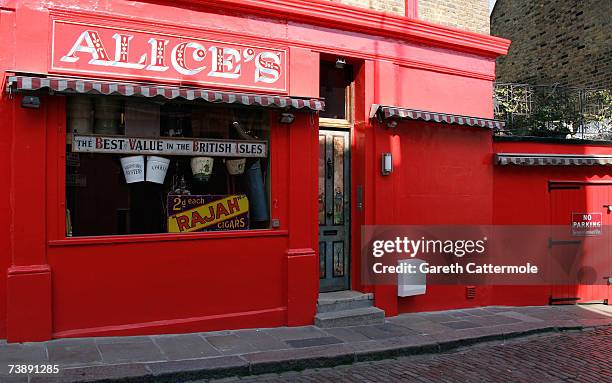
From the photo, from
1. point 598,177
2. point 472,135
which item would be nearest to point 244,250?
point 472,135

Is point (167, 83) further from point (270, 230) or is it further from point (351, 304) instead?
point (351, 304)

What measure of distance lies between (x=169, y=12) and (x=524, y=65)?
12.0 meters

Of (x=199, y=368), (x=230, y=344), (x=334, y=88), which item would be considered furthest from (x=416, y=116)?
(x=199, y=368)

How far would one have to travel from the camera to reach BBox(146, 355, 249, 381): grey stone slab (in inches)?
217

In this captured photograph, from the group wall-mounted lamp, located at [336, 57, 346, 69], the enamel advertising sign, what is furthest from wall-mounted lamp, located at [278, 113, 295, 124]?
wall-mounted lamp, located at [336, 57, 346, 69]

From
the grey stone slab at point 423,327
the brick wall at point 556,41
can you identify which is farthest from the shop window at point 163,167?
the brick wall at point 556,41

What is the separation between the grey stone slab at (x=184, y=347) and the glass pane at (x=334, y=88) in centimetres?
412

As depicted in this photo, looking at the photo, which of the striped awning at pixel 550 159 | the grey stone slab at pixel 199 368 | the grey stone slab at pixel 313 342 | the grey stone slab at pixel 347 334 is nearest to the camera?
the grey stone slab at pixel 199 368

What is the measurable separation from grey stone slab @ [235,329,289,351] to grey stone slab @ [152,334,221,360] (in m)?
0.54

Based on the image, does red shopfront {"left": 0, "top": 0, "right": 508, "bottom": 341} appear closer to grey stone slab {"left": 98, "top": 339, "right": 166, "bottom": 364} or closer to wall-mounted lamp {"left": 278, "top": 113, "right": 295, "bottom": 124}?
wall-mounted lamp {"left": 278, "top": 113, "right": 295, "bottom": 124}

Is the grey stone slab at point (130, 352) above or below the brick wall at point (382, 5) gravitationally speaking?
below

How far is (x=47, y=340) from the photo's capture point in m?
6.20

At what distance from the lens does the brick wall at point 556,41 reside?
13435 mm

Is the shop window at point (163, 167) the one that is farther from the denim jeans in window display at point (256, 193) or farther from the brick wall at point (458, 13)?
the brick wall at point (458, 13)
